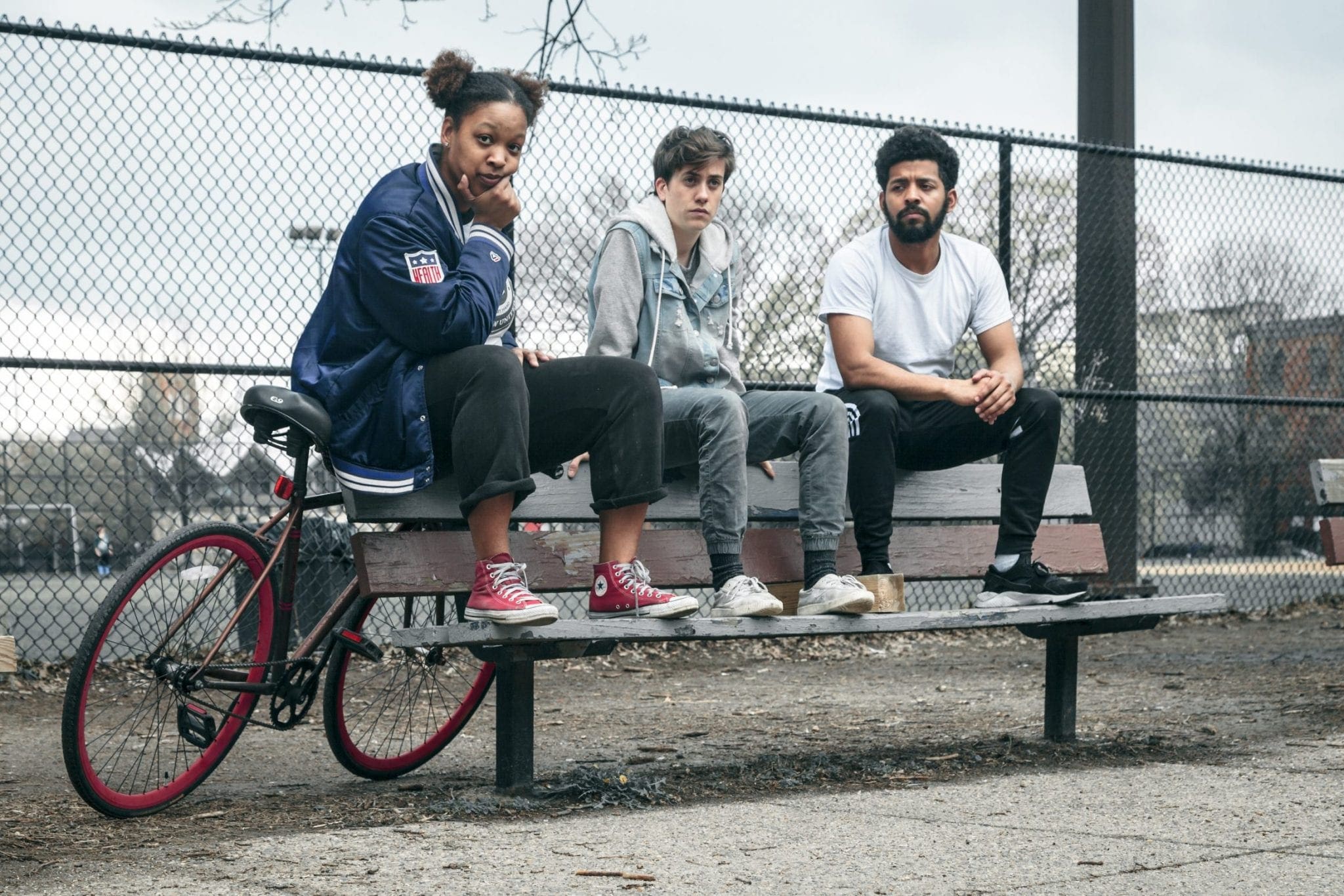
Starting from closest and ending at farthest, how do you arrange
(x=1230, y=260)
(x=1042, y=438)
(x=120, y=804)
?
(x=120, y=804) < (x=1042, y=438) < (x=1230, y=260)

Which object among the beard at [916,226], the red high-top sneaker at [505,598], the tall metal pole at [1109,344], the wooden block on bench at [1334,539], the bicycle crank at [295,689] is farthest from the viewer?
the tall metal pole at [1109,344]

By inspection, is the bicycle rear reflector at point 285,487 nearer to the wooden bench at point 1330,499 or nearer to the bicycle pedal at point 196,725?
the bicycle pedal at point 196,725

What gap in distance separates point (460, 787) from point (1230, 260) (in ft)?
25.3

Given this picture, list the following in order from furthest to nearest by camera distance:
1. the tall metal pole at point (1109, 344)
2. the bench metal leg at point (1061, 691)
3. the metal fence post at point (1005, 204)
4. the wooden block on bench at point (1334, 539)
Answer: the tall metal pole at point (1109, 344), the metal fence post at point (1005, 204), the wooden block on bench at point (1334, 539), the bench metal leg at point (1061, 691)

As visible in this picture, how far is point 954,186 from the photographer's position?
4.85 meters

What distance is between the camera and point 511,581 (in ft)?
11.4

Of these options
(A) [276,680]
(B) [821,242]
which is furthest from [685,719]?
(B) [821,242]

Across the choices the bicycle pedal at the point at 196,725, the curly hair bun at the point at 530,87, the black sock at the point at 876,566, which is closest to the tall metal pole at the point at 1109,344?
the black sock at the point at 876,566

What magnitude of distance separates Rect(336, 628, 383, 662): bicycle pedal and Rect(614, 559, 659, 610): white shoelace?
0.63m

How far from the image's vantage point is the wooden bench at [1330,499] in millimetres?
6082

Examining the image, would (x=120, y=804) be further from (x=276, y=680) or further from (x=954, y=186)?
(x=954, y=186)

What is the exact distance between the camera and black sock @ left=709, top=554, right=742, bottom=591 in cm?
396

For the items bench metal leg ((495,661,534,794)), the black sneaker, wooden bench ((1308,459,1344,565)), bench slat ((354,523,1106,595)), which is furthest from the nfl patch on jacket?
wooden bench ((1308,459,1344,565))

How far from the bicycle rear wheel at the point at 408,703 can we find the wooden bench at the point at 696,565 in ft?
0.86
